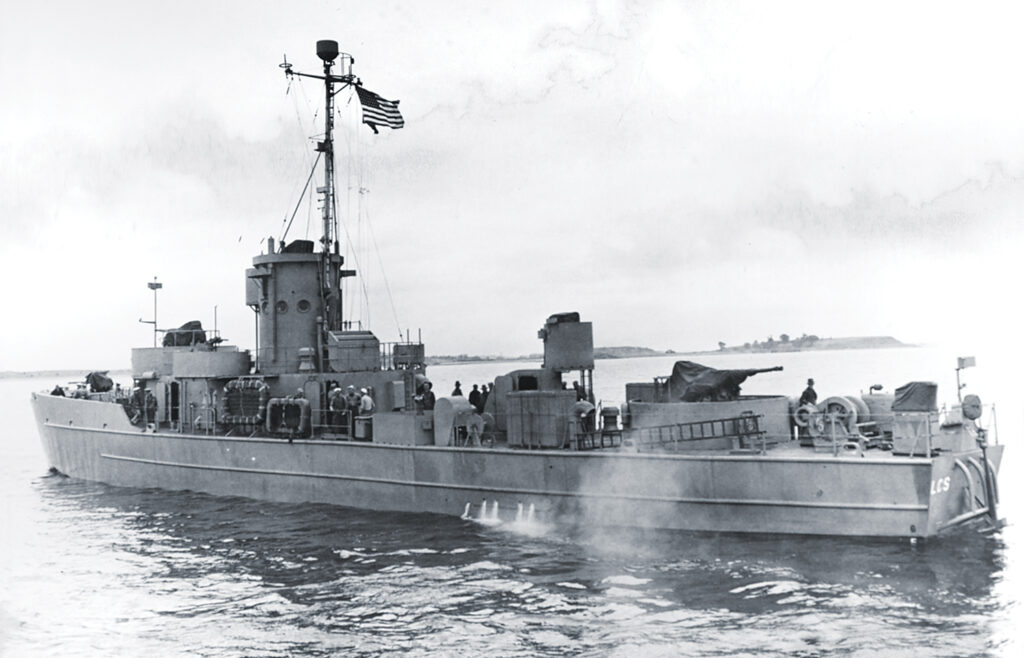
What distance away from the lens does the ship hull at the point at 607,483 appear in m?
14.3

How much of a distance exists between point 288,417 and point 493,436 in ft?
18.4

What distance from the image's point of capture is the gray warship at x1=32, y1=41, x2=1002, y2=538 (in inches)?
580

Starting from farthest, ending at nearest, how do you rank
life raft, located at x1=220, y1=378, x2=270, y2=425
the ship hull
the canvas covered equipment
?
1. life raft, located at x1=220, y1=378, x2=270, y2=425
2. the canvas covered equipment
3. the ship hull

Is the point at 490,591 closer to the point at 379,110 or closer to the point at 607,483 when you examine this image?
the point at 607,483

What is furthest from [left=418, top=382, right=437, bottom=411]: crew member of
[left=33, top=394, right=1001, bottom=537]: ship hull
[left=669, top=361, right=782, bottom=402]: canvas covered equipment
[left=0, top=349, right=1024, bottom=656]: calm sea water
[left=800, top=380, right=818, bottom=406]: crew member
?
[left=800, top=380, right=818, bottom=406]: crew member

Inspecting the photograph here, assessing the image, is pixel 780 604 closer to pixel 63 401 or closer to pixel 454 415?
pixel 454 415

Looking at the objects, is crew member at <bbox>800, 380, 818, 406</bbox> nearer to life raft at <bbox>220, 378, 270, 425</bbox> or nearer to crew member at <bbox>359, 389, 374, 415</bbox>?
crew member at <bbox>359, 389, 374, 415</bbox>

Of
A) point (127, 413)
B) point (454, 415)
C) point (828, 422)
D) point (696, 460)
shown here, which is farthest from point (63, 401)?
point (828, 422)

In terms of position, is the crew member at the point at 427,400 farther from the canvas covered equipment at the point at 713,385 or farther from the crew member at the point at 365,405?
the canvas covered equipment at the point at 713,385

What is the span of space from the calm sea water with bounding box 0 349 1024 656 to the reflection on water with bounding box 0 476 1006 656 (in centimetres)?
4

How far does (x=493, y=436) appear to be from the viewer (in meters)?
18.7

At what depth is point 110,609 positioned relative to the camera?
506 inches

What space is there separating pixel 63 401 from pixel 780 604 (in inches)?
924

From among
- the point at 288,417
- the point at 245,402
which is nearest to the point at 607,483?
the point at 288,417
